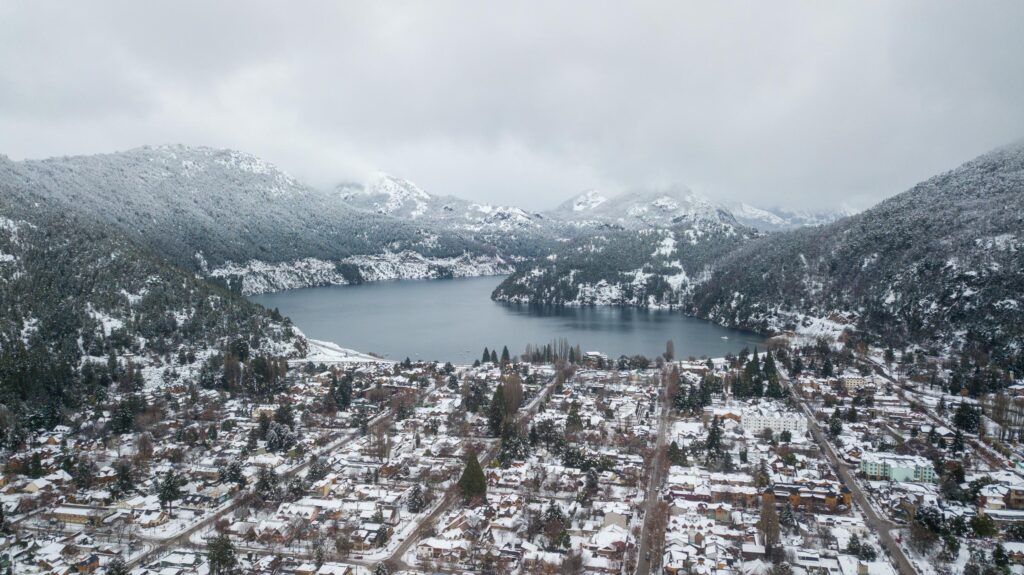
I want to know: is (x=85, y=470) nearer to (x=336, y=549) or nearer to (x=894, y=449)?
(x=336, y=549)

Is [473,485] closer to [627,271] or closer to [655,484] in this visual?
[655,484]

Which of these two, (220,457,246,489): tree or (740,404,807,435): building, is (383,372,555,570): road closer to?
(220,457,246,489): tree

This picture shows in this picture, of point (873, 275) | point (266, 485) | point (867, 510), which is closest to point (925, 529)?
point (867, 510)

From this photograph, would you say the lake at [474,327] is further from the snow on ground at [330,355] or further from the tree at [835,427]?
the tree at [835,427]

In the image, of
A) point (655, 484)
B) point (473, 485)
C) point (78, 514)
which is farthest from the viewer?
point (655, 484)

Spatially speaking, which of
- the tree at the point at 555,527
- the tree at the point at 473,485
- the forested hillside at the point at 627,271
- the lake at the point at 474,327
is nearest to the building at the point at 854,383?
the lake at the point at 474,327

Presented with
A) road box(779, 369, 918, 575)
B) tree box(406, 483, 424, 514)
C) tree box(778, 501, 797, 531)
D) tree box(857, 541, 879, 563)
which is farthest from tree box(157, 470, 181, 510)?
road box(779, 369, 918, 575)
